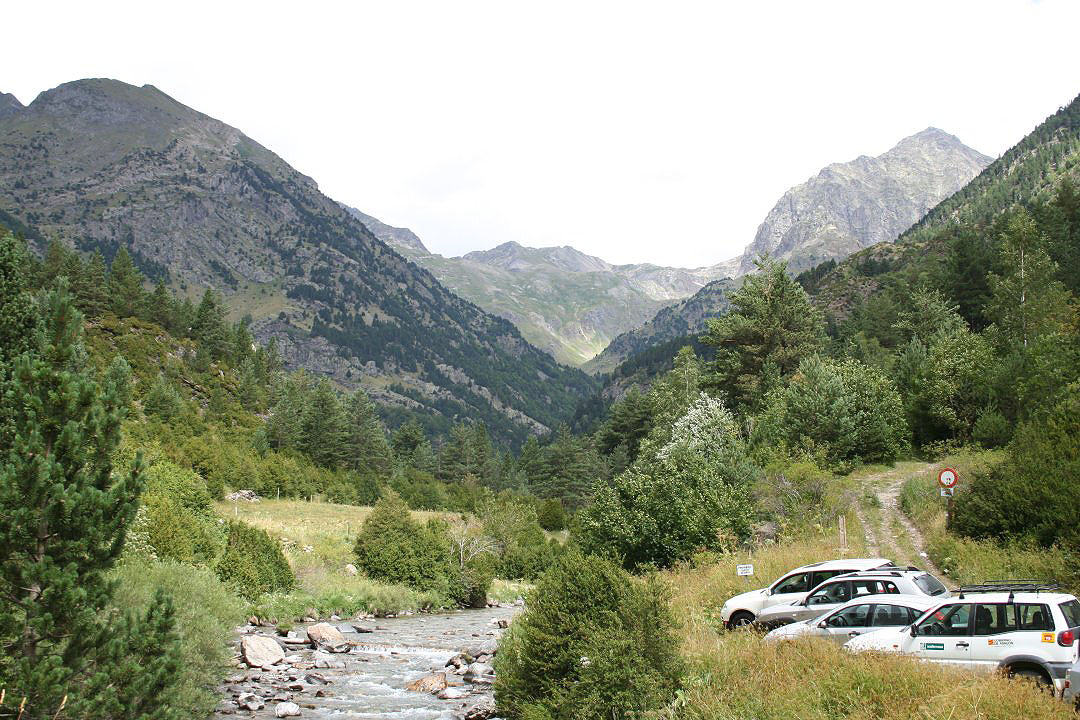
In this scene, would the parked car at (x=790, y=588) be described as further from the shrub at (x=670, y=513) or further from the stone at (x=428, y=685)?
the stone at (x=428, y=685)

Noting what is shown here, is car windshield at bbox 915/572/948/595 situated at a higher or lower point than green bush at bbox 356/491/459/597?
higher

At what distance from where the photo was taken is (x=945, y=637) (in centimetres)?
1102

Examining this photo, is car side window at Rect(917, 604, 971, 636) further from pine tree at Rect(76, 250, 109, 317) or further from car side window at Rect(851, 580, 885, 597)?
pine tree at Rect(76, 250, 109, 317)

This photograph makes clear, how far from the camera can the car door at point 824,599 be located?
49.1ft

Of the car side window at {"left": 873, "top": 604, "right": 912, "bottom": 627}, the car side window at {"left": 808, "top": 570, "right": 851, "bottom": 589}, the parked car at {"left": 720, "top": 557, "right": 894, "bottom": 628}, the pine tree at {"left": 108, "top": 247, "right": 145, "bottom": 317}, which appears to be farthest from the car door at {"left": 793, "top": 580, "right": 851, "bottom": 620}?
the pine tree at {"left": 108, "top": 247, "right": 145, "bottom": 317}

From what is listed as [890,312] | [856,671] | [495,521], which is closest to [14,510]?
[856,671]

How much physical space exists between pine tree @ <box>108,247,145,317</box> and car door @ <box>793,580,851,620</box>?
9557 cm

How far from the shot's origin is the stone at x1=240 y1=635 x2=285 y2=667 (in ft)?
72.1

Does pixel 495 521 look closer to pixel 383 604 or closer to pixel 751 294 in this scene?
pixel 383 604

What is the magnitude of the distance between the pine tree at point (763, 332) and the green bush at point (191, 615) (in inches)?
1623

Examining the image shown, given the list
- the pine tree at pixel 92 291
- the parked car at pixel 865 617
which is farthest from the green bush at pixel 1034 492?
the pine tree at pixel 92 291

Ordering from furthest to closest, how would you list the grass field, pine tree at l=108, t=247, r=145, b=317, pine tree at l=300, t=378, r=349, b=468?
pine tree at l=300, t=378, r=349, b=468 < pine tree at l=108, t=247, r=145, b=317 < the grass field

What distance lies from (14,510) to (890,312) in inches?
3896

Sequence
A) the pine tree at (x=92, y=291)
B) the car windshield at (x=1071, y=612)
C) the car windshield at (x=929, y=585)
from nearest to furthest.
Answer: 1. the car windshield at (x=1071, y=612)
2. the car windshield at (x=929, y=585)
3. the pine tree at (x=92, y=291)
